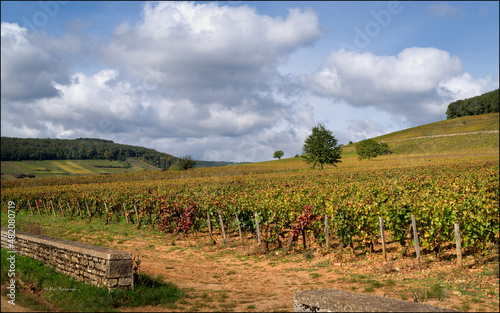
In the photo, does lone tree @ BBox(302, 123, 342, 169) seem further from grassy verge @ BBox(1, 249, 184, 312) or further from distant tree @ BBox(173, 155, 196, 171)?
grassy verge @ BBox(1, 249, 184, 312)

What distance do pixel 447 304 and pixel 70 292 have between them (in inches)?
321

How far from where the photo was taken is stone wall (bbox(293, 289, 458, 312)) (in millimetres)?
4301

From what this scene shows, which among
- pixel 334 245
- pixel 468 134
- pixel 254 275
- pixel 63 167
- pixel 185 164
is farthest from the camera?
pixel 63 167

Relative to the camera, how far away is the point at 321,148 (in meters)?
54.5

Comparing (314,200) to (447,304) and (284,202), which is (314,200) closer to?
(284,202)

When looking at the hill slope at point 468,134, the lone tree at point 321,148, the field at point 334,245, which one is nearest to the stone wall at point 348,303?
the field at point 334,245

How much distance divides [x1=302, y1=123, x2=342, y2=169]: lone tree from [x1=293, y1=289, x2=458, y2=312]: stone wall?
4980 cm

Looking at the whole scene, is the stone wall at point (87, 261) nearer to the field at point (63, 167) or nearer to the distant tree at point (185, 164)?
the distant tree at point (185, 164)

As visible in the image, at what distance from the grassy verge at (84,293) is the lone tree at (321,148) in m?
47.6

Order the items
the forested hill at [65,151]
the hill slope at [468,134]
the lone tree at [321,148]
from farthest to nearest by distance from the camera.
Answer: the forested hill at [65,151] < the lone tree at [321,148] < the hill slope at [468,134]

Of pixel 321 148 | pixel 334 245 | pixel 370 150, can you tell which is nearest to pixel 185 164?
pixel 321 148

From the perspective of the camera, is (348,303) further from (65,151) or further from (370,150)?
(65,151)

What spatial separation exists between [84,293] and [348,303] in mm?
6055

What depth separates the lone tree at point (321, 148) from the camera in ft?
178
